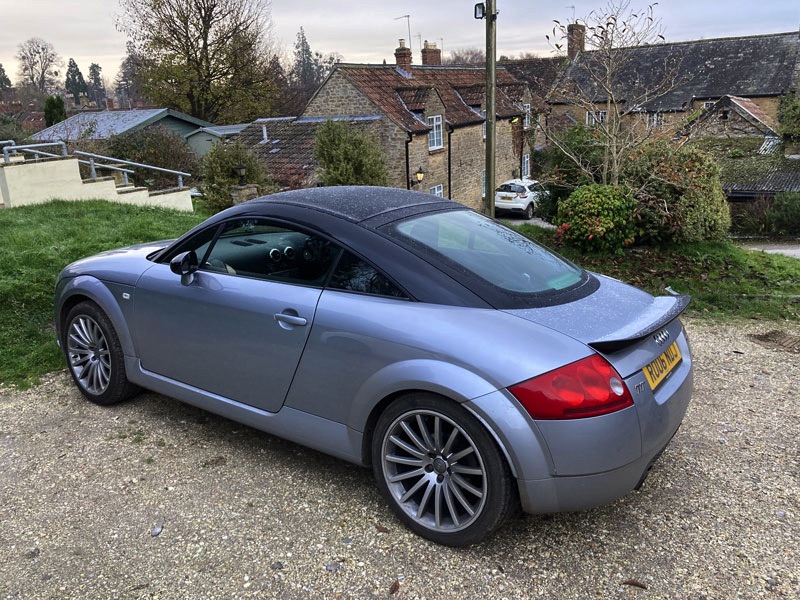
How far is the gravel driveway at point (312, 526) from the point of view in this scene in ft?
8.45

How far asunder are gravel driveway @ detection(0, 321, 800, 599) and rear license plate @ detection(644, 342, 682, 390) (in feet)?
2.53

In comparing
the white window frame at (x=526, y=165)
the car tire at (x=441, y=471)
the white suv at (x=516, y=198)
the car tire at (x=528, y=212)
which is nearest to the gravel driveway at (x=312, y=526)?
the car tire at (x=441, y=471)

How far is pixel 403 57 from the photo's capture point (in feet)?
87.0

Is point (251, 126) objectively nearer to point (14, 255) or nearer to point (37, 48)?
point (14, 255)

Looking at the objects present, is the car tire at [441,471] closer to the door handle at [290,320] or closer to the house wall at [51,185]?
the door handle at [290,320]

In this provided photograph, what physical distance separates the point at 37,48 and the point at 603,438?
8291 cm

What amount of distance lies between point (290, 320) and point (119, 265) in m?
1.68

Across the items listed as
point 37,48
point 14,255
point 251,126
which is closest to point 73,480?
point 14,255

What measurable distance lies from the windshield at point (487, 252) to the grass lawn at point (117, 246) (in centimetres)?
349

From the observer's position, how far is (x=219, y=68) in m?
35.3

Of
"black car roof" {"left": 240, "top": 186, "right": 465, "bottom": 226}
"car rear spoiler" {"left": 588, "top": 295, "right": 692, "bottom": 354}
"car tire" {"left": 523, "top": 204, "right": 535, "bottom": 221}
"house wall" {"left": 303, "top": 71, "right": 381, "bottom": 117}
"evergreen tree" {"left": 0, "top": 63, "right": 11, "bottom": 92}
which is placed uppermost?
"evergreen tree" {"left": 0, "top": 63, "right": 11, "bottom": 92}

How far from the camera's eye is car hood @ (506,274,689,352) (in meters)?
2.59

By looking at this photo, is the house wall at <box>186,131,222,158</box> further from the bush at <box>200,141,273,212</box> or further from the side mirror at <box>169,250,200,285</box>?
the side mirror at <box>169,250,200,285</box>

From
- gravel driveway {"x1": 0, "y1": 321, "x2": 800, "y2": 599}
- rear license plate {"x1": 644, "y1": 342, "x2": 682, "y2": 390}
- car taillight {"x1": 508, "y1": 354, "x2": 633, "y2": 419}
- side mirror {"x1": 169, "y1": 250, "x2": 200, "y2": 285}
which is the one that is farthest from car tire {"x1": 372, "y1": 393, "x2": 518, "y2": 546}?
side mirror {"x1": 169, "y1": 250, "x2": 200, "y2": 285}
